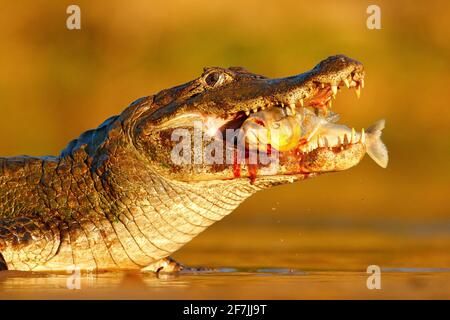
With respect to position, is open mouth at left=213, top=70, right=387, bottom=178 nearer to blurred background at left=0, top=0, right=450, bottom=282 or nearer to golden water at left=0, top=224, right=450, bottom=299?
golden water at left=0, top=224, right=450, bottom=299

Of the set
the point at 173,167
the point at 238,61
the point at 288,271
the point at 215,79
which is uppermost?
the point at 238,61

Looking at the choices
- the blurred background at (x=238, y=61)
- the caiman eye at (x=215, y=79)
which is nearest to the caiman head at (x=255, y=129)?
the caiman eye at (x=215, y=79)

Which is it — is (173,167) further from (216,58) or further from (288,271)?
(216,58)

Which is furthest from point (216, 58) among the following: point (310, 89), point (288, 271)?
point (310, 89)

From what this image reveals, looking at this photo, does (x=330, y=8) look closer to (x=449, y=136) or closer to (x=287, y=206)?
(x=449, y=136)

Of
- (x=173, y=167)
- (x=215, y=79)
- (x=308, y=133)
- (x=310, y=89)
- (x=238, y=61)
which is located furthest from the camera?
(x=238, y=61)

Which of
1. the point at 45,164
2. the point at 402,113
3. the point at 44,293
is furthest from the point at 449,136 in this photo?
the point at 44,293

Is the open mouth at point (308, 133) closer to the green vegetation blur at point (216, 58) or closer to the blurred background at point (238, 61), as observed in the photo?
the blurred background at point (238, 61)
